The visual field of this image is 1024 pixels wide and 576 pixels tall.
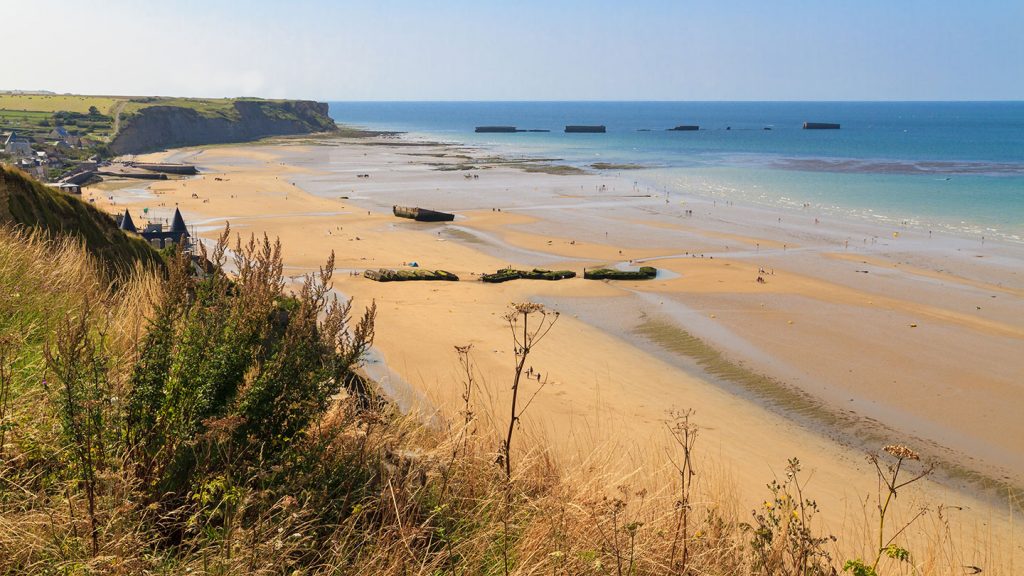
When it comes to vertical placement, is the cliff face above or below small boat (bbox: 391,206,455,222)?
above

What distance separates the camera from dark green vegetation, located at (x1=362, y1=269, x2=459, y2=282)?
29.2 m

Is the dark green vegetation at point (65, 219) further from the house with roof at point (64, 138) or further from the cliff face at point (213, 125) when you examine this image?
the cliff face at point (213, 125)

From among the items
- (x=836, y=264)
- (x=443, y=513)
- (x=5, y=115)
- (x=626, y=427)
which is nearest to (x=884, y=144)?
(x=836, y=264)

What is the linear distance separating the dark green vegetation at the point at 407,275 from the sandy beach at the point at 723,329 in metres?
0.82

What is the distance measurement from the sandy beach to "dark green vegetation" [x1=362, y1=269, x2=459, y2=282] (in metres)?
0.82

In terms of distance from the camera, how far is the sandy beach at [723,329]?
1357 centimetres

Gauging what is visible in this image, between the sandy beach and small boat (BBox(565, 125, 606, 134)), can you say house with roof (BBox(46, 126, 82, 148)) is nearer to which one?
the sandy beach

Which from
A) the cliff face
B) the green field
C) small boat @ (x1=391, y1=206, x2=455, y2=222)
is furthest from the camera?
the green field

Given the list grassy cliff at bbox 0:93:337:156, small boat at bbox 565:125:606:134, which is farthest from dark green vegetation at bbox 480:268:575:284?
small boat at bbox 565:125:606:134

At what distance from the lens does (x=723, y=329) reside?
899 inches

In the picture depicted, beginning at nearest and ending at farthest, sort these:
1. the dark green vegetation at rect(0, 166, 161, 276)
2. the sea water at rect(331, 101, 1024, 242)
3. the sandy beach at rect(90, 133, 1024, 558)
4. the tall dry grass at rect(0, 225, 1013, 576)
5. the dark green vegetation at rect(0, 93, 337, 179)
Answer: the tall dry grass at rect(0, 225, 1013, 576) → the dark green vegetation at rect(0, 166, 161, 276) → the sandy beach at rect(90, 133, 1024, 558) → the sea water at rect(331, 101, 1024, 242) → the dark green vegetation at rect(0, 93, 337, 179)

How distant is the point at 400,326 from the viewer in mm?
22609

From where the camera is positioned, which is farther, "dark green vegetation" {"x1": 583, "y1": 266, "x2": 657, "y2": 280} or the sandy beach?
"dark green vegetation" {"x1": 583, "y1": 266, "x2": 657, "y2": 280}

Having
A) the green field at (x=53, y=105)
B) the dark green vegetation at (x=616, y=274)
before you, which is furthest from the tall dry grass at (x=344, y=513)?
the green field at (x=53, y=105)
